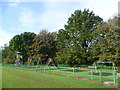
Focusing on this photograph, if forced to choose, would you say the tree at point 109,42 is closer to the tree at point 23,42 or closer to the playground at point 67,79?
the playground at point 67,79

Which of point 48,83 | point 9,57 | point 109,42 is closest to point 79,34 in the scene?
point 109,42

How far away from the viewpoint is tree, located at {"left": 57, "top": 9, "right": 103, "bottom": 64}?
2891 centimetres

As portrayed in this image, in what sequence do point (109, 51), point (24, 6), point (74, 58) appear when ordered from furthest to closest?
point (74, 58) < point (109, 51) < point (24, 6)

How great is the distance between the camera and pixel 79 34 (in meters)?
30.5

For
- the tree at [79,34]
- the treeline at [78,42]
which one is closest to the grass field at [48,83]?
the treeline at [78,42]

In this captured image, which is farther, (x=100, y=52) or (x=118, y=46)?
(x=100, y=52)

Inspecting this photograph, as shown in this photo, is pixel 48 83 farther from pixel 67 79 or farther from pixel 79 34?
pixel 79 34

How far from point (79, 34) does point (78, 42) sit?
2.17 m

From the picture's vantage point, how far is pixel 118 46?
2148 cm

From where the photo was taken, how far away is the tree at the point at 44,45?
35.4 metres

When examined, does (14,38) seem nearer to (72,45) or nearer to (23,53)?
(23,53)

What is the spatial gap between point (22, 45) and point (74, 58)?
18.9m

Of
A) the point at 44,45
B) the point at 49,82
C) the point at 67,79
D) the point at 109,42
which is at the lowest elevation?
the point at 67,79

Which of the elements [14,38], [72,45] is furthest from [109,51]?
[14,38]
